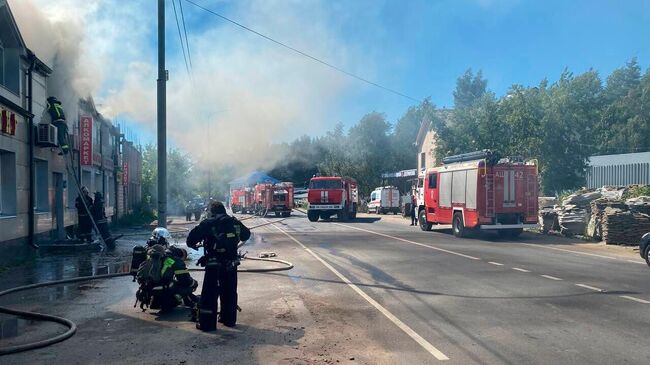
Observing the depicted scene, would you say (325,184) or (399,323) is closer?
(399,323)

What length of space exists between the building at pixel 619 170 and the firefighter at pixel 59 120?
2638 centimetres

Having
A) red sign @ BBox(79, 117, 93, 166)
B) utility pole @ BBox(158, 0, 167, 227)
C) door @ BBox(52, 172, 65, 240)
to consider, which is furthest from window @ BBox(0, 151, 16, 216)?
red sign @ BBox(79, 117, 93, 166)

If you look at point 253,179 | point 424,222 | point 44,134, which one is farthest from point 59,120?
point 253,179

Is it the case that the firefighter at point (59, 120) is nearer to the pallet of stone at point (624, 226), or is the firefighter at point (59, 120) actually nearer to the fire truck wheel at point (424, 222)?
the fire truck wheel at point (424, 222)

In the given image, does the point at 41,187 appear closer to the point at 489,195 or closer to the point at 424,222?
the point at 489,195

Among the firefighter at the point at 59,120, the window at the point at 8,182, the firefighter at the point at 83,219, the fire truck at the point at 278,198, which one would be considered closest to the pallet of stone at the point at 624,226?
the firefighter at the point at 83,219

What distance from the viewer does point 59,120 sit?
1623cm

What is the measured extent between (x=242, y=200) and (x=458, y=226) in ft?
114

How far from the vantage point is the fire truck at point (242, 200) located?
50.4 meters

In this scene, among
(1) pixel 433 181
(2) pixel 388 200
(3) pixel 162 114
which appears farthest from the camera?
(2) pixel 388 200

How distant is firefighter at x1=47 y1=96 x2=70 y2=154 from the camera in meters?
16.1

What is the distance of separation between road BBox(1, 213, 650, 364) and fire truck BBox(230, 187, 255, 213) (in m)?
37.3

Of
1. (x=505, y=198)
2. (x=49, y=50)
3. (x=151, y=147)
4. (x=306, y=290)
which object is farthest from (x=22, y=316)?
(x=151, y=147)

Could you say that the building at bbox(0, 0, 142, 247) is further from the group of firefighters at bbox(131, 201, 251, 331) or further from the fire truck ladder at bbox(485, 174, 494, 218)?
the fire truck ladder at bbox(485, 174, 494, 218)
